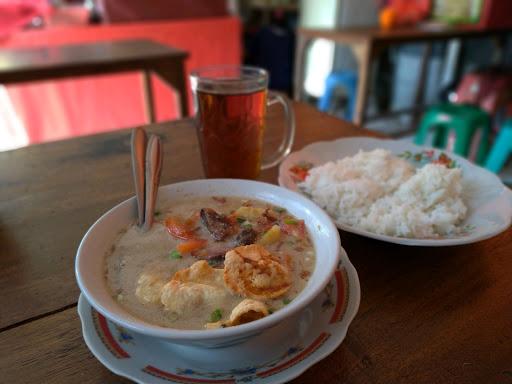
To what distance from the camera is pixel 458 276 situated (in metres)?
0.65

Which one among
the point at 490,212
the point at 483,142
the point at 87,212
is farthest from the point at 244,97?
the point at 483,142

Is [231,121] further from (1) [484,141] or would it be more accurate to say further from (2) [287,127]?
(1) [484,141]

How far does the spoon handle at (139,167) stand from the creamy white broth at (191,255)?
0.10ft

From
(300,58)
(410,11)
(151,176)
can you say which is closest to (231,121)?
(151,176)

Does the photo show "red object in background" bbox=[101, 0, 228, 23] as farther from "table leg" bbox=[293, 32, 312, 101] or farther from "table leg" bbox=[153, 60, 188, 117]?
"table leg" bbox=[153, 60, 188, 117]

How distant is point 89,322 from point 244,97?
1.80 ft

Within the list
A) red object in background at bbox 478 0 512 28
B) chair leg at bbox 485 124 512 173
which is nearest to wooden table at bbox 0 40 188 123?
chair leg at bbox 485 124 512 173

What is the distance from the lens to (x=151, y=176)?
69 centimetres

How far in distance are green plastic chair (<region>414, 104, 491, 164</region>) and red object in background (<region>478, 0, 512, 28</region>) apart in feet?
3.21

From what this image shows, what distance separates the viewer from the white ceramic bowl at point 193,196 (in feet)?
1.35

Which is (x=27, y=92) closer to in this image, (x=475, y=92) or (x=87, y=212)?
(x=87, y=212)

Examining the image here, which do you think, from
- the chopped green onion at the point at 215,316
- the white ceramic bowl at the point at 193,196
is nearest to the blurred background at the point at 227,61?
the white ceramic bowl at the point at 193,196

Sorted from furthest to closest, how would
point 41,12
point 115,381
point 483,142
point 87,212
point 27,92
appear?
point 41,12 → point 27,92 → point 483,142 → point 87,212 → point 115,381

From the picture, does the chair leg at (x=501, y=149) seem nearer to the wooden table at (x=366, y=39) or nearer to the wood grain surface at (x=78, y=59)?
the wooden table at (x=366, y=39)
